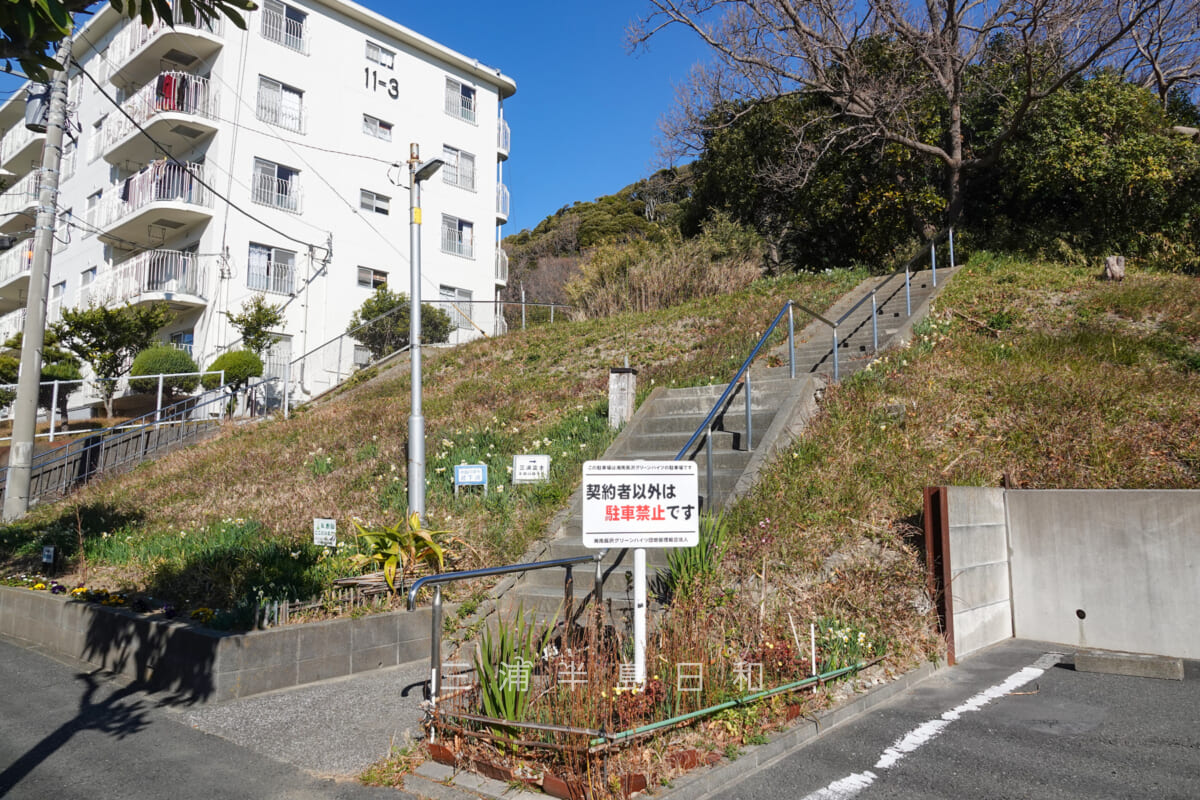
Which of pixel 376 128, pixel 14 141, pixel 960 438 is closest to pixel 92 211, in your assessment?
pixel 376 128

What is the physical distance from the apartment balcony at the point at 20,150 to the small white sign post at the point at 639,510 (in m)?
37.7

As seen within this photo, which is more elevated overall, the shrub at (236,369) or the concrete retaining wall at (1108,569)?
the shrub at (236,369)

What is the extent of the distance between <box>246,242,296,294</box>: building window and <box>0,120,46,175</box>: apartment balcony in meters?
15.9

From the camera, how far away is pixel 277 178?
24984mm

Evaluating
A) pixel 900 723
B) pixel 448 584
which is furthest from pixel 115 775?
pixel 900 723

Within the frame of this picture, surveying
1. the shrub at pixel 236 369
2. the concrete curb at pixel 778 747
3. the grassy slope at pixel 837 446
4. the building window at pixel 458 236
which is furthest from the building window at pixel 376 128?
the concrete curb at pixel 778 747

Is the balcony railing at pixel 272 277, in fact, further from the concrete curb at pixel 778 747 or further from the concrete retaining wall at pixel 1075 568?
the concrete curb at pixel 778 747

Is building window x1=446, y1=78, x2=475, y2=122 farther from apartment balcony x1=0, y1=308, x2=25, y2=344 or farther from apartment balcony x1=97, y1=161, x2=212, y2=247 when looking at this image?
apartment balcony x1=0, y1=308, x2=25, y2=344

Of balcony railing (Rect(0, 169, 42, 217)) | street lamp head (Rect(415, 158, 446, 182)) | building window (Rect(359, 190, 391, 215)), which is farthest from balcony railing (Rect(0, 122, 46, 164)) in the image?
street lamp head (Rect(415, 158, 446, 182))

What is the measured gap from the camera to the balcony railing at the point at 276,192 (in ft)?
79.7

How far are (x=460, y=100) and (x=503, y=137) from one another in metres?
2.46

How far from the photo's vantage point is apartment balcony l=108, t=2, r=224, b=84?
76.7ft

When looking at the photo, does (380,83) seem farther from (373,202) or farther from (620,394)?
(620,394)

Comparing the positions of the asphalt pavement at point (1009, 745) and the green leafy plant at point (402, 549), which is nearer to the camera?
the asphalt pavement at point (1009, 745)
